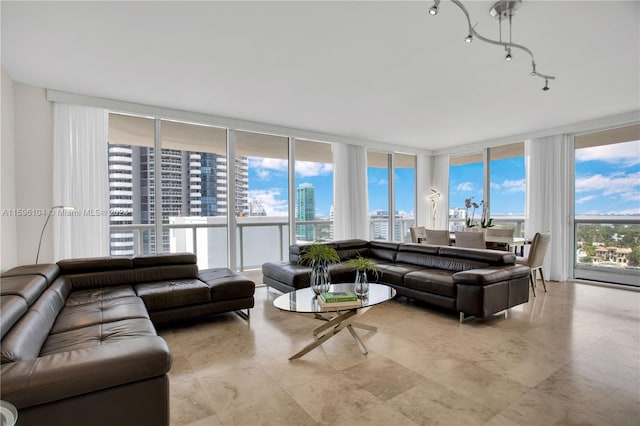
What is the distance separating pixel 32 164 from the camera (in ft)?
12.2

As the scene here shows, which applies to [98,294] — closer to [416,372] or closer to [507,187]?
[416,372]

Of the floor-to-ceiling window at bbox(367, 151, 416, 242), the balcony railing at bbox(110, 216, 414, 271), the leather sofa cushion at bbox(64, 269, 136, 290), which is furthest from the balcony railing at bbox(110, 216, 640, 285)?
the floor-to-ceiling window at bbox(367, 151, 416, 242)

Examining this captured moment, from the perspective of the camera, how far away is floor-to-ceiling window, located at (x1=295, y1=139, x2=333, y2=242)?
605 cm

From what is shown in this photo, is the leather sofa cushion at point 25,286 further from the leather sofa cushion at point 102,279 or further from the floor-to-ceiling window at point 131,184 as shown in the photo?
the floor-to-ceiling window at point 131,184

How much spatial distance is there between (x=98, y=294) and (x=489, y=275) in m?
3.93

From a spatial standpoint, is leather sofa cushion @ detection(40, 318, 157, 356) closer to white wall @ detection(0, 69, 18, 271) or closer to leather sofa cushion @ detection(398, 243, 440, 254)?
white wall @ detection(0, 69, 18, 271)

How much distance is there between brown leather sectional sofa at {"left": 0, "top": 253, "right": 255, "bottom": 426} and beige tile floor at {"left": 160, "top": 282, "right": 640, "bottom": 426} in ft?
1.20

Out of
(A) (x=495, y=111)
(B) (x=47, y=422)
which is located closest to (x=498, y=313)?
(A) (x=495, y=111)

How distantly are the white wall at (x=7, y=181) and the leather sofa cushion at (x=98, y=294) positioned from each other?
86 cm

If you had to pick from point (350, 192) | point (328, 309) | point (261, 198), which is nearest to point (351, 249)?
point (350, 192)

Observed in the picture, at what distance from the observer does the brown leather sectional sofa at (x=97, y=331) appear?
1398 millimetres

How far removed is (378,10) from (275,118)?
2.95 metres

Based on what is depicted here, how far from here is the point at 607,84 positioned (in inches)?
146

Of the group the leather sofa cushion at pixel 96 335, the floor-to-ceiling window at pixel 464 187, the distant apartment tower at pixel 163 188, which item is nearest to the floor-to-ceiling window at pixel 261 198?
the distant apartment tower at pixel 163 188
